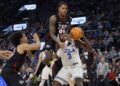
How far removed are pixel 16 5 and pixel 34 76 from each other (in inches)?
805

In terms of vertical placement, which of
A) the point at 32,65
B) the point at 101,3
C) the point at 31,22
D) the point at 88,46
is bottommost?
the point at 31,22

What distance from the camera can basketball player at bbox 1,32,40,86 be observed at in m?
8.23

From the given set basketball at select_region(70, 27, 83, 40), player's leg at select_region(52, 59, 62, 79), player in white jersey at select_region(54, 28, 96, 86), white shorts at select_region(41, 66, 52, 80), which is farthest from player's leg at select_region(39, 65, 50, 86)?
basketball at select_region(70, 27, 83, 40)

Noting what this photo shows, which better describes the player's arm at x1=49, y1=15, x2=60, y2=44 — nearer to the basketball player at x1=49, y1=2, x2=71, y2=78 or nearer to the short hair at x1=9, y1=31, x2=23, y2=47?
the basketball player at x1=49, y1=2, x2=71, y2=78

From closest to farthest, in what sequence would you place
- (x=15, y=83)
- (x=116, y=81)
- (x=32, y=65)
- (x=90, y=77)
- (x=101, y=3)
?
(x=15, y=83)
(x=90, y=77)
(x=116, y=81)
(x=32, y=65)
(x=101, y=3)

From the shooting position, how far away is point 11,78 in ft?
27.1

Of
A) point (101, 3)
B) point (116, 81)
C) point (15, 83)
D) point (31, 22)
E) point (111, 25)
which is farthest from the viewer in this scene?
point (31, 22)

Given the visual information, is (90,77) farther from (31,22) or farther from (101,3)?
(31,22)

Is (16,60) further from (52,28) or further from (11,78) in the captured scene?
(52,28)

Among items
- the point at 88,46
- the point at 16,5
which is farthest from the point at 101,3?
the point at 88,46

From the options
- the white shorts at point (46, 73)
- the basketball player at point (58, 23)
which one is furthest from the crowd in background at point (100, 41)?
the white shorts at point (46, 73)

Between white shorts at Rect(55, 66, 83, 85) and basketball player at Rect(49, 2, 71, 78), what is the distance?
247mm

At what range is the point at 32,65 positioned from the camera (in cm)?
1766

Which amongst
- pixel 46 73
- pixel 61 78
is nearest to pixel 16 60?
pixel 61 78
